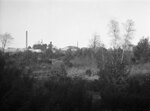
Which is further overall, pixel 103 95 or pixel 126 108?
pixel 103 95

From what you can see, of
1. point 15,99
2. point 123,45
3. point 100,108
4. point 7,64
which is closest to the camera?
point 15,99

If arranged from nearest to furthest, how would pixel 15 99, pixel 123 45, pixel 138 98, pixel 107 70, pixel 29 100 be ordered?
pixel 15 99 → pixel 29 100 → pixel 138 98 → pixel 107 70 → pixel 123 45

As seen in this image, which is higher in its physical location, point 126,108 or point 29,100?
point 29,100

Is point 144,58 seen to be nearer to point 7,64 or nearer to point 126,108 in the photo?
point 126,108

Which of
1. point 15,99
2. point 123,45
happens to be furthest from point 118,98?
point 123,45

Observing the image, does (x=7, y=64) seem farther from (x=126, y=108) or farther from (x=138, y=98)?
(x=138, y=98)

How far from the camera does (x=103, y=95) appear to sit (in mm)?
10039

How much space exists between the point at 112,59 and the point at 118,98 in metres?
7.16

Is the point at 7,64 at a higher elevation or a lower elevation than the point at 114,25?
lower

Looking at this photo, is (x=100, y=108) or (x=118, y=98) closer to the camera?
(x=100, y=108)

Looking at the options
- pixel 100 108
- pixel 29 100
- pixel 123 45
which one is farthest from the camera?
pixel 123 45

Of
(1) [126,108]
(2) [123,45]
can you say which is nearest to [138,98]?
(1) [126,108]

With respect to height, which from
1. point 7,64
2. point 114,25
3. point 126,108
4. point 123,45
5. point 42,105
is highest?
point 114,25

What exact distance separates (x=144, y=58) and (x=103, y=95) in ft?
91.7
